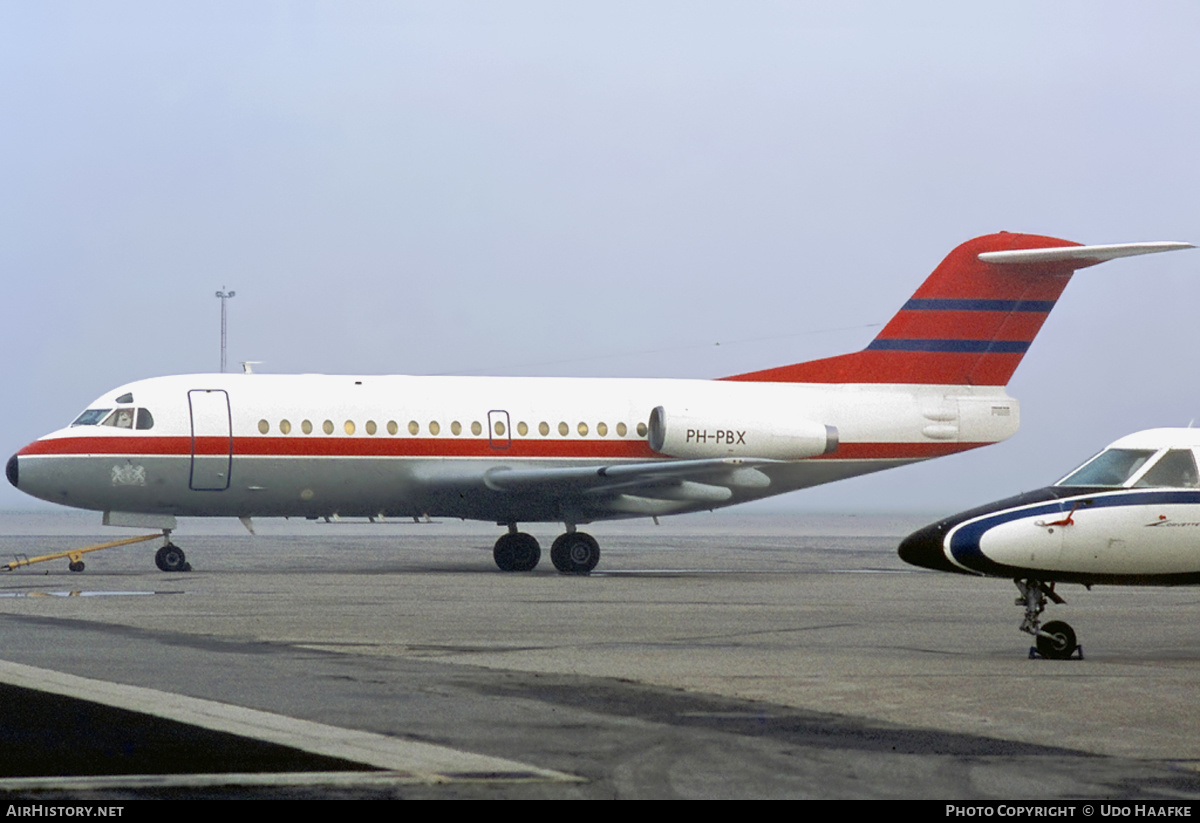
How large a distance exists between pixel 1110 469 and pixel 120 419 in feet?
61.3

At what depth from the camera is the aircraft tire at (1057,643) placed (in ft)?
46.9

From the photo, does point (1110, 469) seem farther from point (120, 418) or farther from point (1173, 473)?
point (120, 418)

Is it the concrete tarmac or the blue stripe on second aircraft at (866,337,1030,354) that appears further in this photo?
the blue stripe on second aircraft at (866,337,1030,354)

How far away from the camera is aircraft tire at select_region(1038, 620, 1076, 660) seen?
14305mm

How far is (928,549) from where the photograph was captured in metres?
14.4

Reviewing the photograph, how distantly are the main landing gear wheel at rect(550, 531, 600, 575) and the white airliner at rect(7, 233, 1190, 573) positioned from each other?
3 cm

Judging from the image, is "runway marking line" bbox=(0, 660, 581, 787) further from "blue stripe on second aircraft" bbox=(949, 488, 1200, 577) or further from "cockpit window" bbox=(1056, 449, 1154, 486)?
"cockpit window" bbox=(1056, 449, 1154, 486)

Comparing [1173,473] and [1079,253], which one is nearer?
[1173,473]

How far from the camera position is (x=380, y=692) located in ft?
37.1

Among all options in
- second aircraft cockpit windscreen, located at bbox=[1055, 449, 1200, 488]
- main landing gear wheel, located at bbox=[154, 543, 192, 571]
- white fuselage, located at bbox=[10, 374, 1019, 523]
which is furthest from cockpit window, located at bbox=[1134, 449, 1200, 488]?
main landing gear wheel, located at bbox=[154, 543, 192, 571]

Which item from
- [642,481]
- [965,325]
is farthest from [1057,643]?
[965,325]

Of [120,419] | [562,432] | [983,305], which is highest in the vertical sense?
A: [983,305]

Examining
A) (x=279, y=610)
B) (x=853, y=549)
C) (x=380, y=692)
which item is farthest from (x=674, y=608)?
(x=853, y=549)

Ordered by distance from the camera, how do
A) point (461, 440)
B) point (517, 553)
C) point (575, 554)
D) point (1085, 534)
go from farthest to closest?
1. point (517, 553)
2. point (575, 554)
3. point (461, 440)
4. point (1085, 534)
